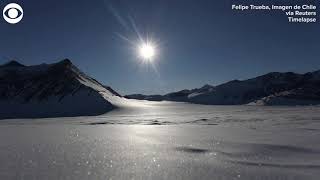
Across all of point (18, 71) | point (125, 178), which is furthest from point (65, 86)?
point (125, 178)

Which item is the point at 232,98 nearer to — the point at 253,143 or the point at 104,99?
the point at 104,99

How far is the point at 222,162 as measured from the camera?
8.98 m

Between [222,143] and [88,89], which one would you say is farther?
[88,89]

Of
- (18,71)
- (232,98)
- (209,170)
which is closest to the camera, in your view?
(209,170)

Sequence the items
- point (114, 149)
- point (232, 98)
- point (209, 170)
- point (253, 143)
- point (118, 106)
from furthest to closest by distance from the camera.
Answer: point (232, 98), point (118, 106), point (253, 143), point (114, 149), point (209, 170)

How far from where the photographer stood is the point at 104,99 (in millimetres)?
65750

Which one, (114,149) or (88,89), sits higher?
(88,89)

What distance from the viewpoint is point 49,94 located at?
71.3 meters

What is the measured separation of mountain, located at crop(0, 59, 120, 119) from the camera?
63.9m

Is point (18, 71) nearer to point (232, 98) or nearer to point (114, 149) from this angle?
point (114, 149)

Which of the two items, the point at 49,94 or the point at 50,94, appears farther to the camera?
the point at 49,94

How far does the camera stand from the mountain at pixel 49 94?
63938mm

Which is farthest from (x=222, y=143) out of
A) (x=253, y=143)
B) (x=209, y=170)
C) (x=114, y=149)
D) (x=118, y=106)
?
(x=118, y=106)

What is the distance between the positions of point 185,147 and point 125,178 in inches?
191
